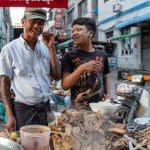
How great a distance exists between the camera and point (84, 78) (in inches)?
126

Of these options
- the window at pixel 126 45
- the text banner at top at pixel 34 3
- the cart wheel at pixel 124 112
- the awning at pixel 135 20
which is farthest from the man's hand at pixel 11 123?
the window at pixel 126 45

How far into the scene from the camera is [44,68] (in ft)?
10.0

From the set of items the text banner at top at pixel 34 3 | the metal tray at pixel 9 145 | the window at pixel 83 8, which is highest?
the window at pixel 83 8

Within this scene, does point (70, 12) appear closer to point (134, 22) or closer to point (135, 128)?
point (134, 22)

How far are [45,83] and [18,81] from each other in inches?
9.2

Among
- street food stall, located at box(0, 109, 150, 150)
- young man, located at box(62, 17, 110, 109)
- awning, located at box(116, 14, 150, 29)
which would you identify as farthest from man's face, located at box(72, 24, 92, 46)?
awning, located at box(116, 14, 150, 29)

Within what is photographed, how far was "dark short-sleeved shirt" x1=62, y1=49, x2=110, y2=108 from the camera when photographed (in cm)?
320

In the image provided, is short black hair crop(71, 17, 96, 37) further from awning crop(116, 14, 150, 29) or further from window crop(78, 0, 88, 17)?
window crop(78, 0, 88, 17)

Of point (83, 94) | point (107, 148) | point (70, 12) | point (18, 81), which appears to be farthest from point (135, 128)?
point (70, 12)

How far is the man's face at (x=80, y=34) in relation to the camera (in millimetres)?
3193

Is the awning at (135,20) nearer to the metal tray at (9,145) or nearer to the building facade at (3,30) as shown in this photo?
the building facade at (3,30)

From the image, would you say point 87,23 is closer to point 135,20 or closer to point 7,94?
point 7,94

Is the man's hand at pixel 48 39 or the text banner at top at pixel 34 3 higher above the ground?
the text banner at top at pixel 34 3

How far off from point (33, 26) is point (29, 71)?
369mm
